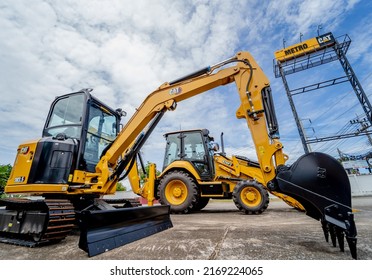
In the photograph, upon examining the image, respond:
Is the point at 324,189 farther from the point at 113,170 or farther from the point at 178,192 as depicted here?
the point at 178,192

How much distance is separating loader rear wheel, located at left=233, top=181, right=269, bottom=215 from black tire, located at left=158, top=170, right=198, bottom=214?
1.16 m

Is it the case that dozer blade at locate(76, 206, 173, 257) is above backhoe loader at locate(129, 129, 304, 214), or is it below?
below

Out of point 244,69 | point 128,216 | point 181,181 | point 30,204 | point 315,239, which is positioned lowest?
point 315,239

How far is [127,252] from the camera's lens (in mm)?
2037

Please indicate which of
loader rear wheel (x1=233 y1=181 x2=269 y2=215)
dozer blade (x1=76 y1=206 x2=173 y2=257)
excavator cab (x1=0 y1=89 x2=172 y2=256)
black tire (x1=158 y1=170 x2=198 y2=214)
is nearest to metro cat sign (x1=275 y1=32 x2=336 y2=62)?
loader rear wheel (x1=233 y1=181 x2=269 y2=215)

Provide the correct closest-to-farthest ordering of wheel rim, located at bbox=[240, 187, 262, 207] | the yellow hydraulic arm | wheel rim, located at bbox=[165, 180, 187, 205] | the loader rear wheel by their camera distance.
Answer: the yellow hydraulic arm < the loader rear wheel < wheel rim, located at bbox=[240, 187, 262, 207] < wheel rim, located at bbox=[165, 180, 187, 205]

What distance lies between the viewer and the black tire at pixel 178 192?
215 inches

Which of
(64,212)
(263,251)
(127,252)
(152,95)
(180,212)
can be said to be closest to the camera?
(263,251)

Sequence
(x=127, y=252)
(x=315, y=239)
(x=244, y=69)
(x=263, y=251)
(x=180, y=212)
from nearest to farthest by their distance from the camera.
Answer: (x=263, y=251) → (x=127, y=252) → (x=315, y=239) → (x=244, y=69) → (x=180, y=212)

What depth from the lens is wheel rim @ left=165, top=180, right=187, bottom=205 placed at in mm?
5695

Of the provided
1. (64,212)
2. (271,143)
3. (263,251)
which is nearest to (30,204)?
(64,212)

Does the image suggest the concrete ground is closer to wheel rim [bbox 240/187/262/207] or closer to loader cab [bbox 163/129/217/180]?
wheel rim [bbox 240/187/262/207]

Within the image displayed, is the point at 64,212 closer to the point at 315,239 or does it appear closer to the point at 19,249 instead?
the point at 19,249

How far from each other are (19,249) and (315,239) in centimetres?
353
